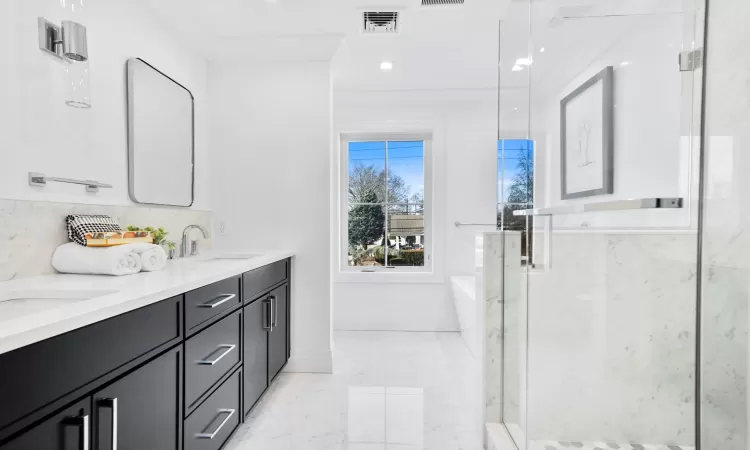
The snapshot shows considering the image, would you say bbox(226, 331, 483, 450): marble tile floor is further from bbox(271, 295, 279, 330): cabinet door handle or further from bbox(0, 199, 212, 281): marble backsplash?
bbox(0, 199, 212, 281): marble backsplash

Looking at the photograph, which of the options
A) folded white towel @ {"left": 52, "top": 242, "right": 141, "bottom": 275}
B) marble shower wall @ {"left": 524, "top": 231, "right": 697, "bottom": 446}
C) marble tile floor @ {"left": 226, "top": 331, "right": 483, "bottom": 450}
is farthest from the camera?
marble tile floor @ {"left": 226, "top": 331, "right": 483, "bottom": 450}

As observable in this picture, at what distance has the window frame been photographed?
4102 mm

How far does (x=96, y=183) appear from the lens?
1.83 meters

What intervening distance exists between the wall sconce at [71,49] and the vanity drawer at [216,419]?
1.27 meters

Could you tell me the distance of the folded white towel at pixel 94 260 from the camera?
1.53 metres

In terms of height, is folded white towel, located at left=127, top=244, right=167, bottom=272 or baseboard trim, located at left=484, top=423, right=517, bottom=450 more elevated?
folded white towel, located at left=127, top=244, right=167, bottom=272

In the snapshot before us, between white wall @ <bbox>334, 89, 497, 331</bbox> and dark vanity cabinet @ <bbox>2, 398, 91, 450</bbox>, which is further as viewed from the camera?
white wall @ <bbox>334, 89, 497, 331</bbox>

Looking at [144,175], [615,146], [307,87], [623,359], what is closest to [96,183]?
[144,175]

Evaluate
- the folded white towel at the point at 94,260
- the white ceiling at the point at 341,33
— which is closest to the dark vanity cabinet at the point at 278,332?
the folded white towel at the point at 94,260

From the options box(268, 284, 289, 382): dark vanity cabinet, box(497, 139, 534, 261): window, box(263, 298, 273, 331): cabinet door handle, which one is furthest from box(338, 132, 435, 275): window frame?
box(497, 139, 534, 261): window

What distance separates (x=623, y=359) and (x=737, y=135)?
0.77m

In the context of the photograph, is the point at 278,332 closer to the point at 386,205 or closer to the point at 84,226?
the point at 84,226

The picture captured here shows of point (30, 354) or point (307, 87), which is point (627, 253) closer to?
point (30, 354)

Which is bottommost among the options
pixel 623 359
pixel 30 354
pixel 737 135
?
pixel 623 359
